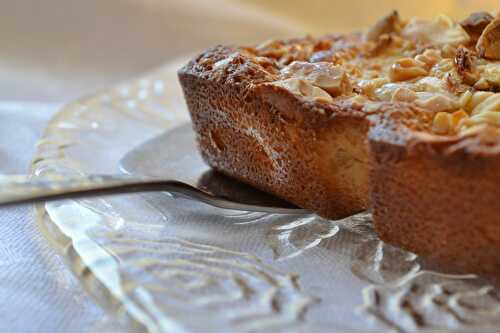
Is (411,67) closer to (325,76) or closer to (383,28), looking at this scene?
(325,76)

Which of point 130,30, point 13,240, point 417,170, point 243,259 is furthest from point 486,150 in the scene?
point 130,30

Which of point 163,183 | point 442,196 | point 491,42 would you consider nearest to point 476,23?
point 491,42

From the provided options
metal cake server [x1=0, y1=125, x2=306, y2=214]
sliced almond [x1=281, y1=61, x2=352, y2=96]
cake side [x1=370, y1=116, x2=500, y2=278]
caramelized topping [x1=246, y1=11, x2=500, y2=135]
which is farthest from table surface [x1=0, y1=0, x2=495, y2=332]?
cake side [x1=370, y1=116, x2=500, y2=278]

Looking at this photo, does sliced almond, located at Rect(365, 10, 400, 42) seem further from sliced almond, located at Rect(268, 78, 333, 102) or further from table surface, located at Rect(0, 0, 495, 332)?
table surface, located at Rect(0, 0, 495, 332)

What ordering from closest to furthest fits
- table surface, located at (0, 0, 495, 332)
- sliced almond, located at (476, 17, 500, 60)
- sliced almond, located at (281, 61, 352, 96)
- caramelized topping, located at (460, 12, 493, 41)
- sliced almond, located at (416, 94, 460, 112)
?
1. sliced almond, located at (416, 94, 460, 112)
2. sliced almond, located at (281, 61, 352, 96)
3. sliced almond, located at (476, 17, 500, 60)
4. caramelized topping, located at (460, 12, 493, 41)
5. table surface, located at (0, 0, 495, 332)

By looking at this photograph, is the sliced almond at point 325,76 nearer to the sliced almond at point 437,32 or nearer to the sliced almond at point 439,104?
the sliced almond at point 439,104

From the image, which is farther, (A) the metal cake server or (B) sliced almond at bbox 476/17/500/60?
(B) sliced almond at bbox 476/17/500/60

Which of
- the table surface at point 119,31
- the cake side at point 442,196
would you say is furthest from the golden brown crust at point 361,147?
the table surface at point 119,31
